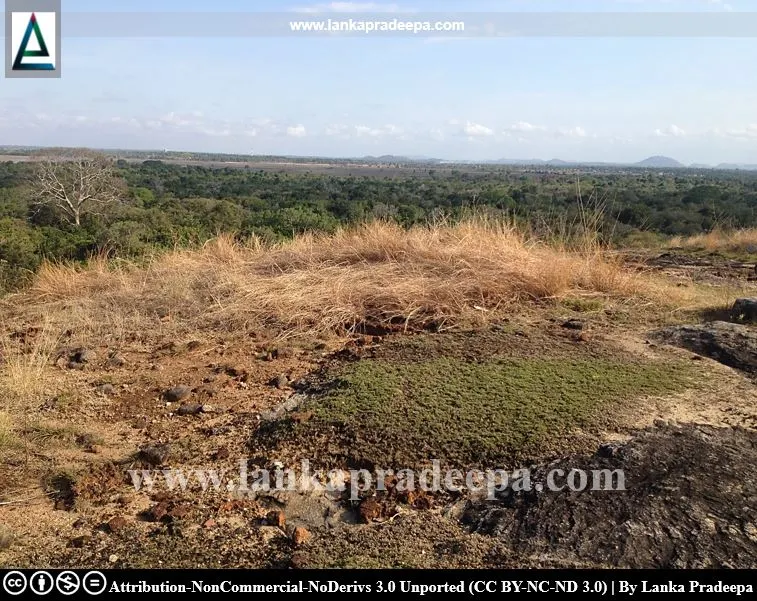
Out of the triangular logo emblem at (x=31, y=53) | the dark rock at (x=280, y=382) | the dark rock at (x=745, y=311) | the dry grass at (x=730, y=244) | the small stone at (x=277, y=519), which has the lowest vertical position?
the small stone at (x=277, y=519)

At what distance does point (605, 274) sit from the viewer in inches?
216

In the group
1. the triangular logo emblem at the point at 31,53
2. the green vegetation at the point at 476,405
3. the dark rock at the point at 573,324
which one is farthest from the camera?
the triangular logo emblem at the point at 31,53

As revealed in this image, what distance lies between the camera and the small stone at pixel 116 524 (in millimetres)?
2346

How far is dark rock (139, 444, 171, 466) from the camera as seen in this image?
9.41ft

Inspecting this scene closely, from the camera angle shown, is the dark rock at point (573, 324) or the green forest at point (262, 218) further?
the green forest at point (262, 218)

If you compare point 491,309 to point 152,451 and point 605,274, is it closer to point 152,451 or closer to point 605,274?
point 605,274

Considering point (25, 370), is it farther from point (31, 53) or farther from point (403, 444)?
point (31, 53)

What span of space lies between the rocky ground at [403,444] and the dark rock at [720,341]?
1 centimetres
